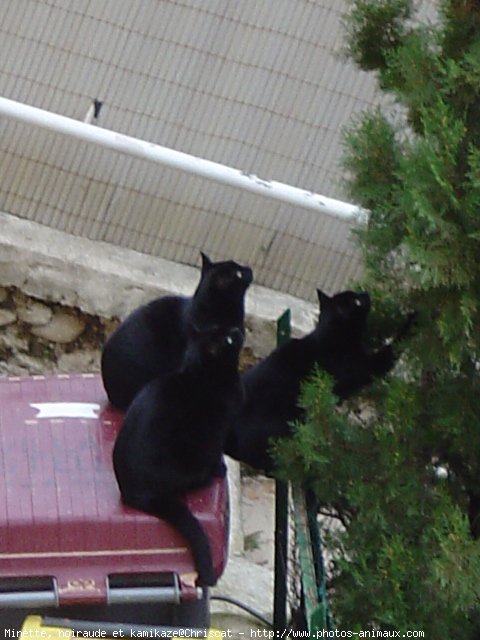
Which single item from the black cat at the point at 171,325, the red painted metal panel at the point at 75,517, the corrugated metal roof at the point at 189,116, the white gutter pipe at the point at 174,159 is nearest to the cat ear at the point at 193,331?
the black cat at the point at 171,325

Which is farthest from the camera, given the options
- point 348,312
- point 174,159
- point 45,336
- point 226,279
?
point 45,336

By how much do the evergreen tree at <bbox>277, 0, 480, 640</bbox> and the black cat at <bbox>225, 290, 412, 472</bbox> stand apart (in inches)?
11.3

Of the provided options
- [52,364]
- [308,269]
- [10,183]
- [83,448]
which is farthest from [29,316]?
[83,448]

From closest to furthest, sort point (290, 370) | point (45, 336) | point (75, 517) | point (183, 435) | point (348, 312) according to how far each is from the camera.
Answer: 1. point (75, 517)
2. point (183, 435)
3. point (348, 312)
4. point (290, 370)
5. point (45, 336)

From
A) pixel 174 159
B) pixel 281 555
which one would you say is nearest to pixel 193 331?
pixel 281 555

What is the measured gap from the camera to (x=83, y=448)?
2545 mm

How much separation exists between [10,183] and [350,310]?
1.90 metres

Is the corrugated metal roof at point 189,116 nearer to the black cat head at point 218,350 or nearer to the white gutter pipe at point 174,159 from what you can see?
the white gutter pipe at point 174,159

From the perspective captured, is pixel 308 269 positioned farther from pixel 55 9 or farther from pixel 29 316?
pixel 55 9

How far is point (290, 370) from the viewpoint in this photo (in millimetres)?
2754

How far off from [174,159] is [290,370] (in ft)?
4.37

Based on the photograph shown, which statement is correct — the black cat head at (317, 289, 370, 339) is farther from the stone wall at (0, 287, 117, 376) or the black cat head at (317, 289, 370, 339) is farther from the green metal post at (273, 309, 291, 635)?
the stone wall at (0, 287, 117, 376)

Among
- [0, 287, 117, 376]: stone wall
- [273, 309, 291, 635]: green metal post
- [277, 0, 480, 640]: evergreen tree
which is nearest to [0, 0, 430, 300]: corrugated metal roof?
[0, 287, 117, 376]: stone wall

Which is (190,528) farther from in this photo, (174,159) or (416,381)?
(174,159)
